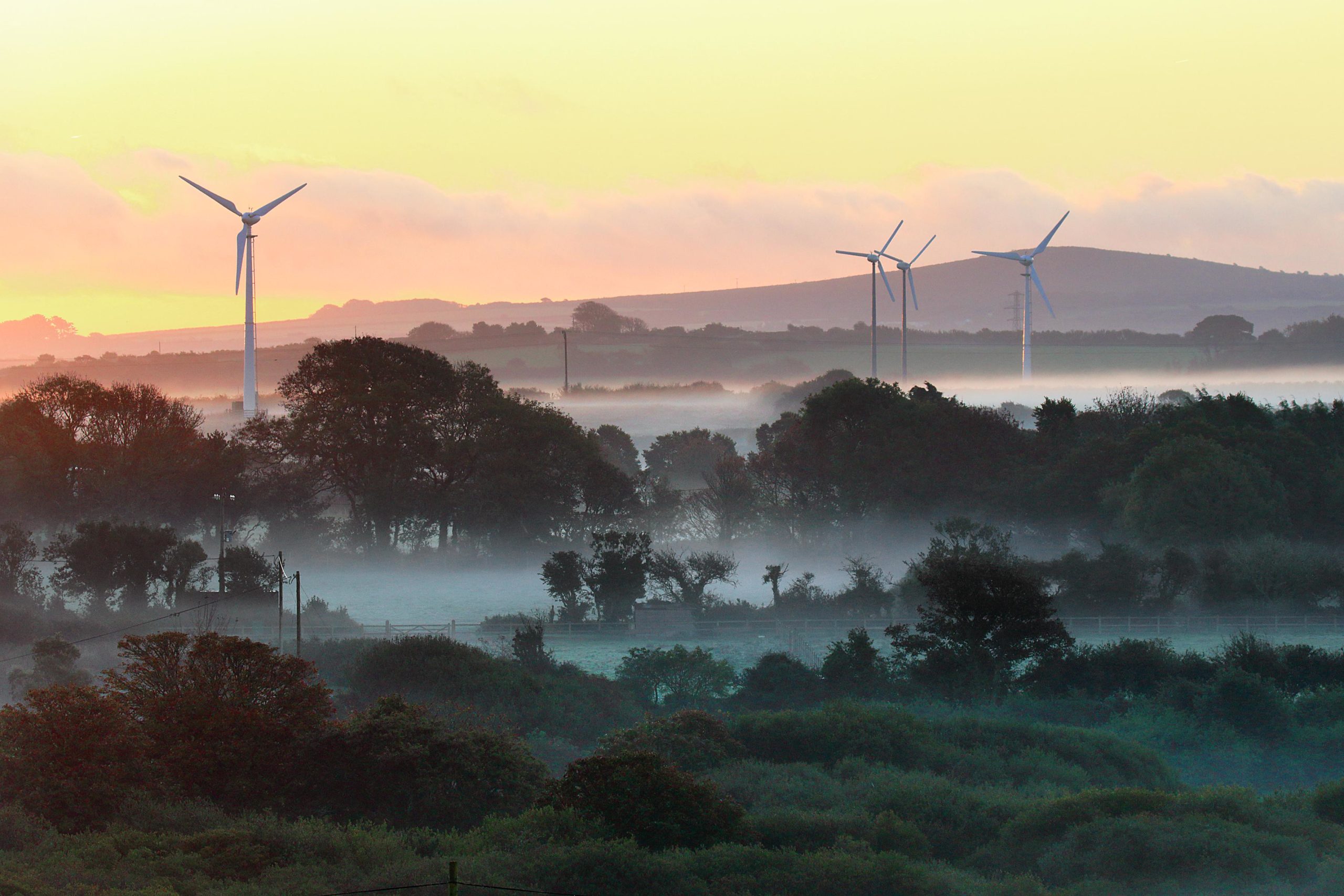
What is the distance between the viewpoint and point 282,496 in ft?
264

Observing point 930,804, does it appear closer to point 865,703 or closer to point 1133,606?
point 865,703

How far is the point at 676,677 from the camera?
52375 mm

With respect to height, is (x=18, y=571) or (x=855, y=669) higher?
(x=18, y=571)

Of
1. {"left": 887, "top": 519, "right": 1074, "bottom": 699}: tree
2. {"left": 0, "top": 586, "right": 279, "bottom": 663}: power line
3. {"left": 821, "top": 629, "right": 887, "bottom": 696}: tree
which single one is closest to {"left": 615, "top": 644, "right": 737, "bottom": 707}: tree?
{"left": 821, "top": 629, "right": 887, "bottom": 696}: tree

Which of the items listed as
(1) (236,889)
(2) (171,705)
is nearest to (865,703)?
(2) (171,705)

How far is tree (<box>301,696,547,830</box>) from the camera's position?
3634 centimetres

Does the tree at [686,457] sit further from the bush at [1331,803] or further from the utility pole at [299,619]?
the bush at [1331,803]

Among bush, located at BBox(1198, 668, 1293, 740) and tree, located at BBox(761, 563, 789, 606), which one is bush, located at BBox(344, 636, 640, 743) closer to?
tree, located at BBox(761, 563, 789, 606)

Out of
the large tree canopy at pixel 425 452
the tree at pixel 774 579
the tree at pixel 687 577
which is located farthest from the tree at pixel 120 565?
the tree at pixel 774 579

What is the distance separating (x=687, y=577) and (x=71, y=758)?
35805mm

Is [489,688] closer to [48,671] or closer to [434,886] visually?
[48,671]

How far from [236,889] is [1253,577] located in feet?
158

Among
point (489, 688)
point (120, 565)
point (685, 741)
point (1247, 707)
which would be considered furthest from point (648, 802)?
point (120, 565)

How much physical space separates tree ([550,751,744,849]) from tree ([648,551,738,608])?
98.9 ft
